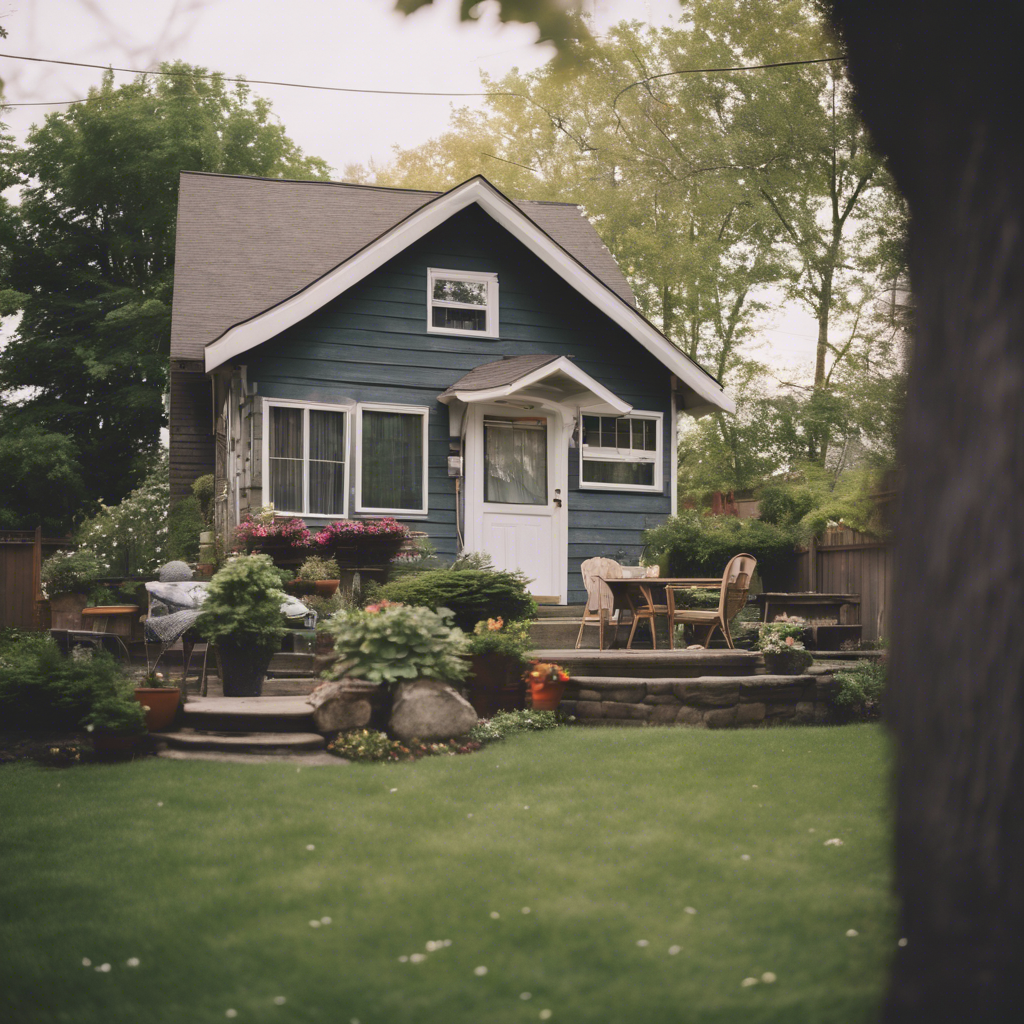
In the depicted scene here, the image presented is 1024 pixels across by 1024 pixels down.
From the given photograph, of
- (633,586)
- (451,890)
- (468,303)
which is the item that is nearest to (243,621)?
(633,586)

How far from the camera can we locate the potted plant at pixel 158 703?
272 inches

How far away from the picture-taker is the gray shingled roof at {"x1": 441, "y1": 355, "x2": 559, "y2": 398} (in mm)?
11445

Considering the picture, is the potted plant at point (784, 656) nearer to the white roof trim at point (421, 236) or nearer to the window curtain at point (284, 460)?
the white roof trim at point (421, 236)

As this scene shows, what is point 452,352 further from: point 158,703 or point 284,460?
point 158,703

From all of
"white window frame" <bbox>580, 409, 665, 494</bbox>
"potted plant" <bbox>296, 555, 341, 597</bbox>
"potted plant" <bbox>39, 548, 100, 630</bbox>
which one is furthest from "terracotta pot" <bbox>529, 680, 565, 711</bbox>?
"potted plant" <bbox>39, 548, 100, 630</bbox>

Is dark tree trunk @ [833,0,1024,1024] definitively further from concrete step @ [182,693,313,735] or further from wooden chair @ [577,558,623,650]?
wooden chair @ [577,558,623,650]

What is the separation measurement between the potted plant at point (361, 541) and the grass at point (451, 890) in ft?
15.3

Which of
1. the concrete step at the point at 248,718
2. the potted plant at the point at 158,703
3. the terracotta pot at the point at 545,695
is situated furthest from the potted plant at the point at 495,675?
the potted plant at the point at 158,703

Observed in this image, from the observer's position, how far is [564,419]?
40.4 ft

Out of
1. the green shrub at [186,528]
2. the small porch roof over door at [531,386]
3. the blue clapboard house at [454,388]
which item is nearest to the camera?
the small porch roof over door at [531,386]

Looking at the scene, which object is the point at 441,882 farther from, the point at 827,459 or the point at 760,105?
the point at 760,105

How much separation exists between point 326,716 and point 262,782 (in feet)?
3.58

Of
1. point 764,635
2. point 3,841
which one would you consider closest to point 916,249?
point 3,841

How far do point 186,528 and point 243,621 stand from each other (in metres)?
6.42
